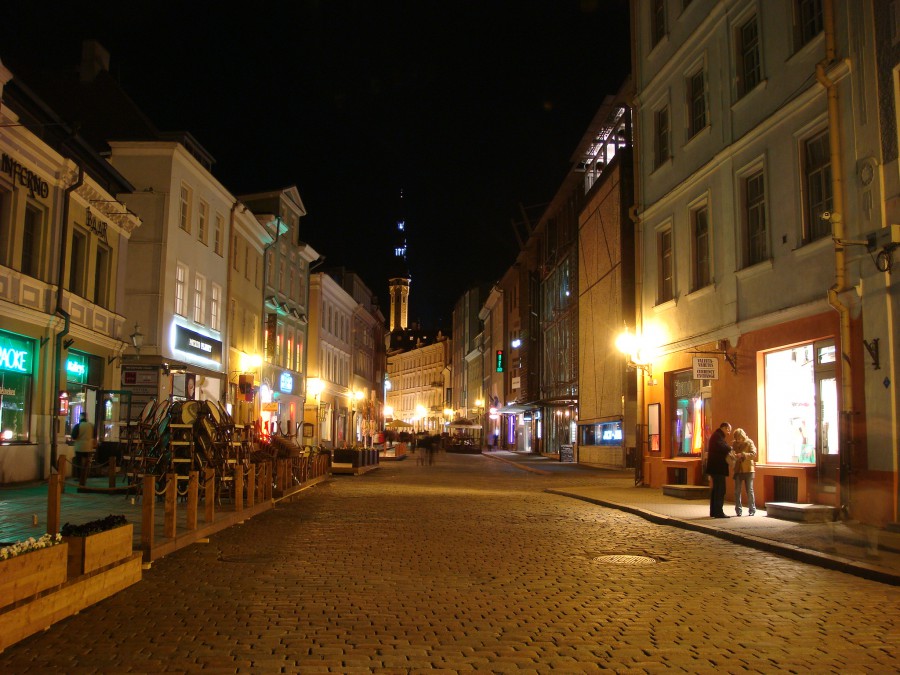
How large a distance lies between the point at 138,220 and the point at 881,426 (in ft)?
68.2

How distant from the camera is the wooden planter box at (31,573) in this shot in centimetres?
619

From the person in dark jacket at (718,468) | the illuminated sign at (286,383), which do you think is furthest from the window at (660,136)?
the illuminated sign at (286,383)

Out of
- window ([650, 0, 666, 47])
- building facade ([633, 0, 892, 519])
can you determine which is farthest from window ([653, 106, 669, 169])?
window ([650, 0, 666, 47])

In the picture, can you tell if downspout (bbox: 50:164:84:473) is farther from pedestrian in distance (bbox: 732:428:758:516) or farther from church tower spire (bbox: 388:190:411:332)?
church tower spire (bbox: 388:190:411:332)

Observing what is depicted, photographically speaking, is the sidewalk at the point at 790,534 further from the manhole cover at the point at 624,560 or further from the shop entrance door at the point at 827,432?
the manhole cover at the point at 624,560

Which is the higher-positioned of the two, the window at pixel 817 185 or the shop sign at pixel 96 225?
the shop sign at pixel 96 225

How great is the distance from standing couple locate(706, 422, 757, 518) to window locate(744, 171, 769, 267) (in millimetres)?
4195

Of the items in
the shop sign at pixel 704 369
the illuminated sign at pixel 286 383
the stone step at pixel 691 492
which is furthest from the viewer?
the illuminated sign at pixel 286 383

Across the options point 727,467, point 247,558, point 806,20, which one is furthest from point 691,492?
point 247,558

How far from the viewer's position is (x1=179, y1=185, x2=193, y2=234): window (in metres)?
28.7

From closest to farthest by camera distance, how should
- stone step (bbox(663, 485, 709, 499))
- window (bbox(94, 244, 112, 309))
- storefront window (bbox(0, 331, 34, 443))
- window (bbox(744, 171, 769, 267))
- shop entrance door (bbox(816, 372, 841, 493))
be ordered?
shop entrance door (bbox(816, 372, 841, 493)), window (bbox(744, 171, 769, 267)), storefront window (bbox(0, 331, 34, 443)), stone step (bbox(663, 485, 709, 499)), window (bbox(94, 244, 112, 309))

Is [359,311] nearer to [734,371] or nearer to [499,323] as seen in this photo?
[499,323]

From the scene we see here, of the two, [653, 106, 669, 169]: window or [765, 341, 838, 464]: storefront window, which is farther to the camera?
[653, 106, 669, 169]: window

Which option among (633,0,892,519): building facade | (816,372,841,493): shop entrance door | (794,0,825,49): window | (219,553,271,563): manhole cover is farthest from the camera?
(794,0,825,49): window
